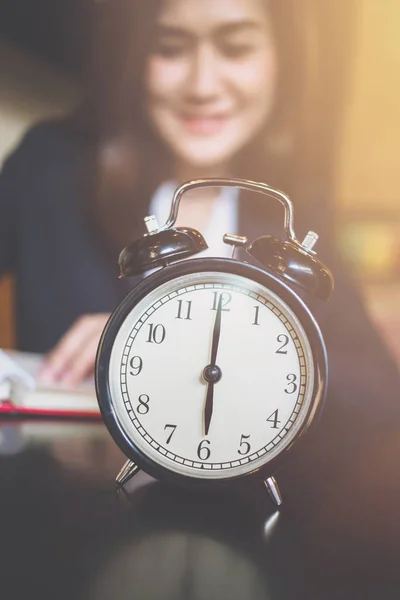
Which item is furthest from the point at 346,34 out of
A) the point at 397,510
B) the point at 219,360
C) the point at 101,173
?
the point at 397,510

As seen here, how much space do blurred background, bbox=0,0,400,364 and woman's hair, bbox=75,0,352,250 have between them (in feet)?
0.10

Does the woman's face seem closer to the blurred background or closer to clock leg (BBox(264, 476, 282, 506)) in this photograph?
the blurred background

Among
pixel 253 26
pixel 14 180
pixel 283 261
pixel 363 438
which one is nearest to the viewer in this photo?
pixel 283 261

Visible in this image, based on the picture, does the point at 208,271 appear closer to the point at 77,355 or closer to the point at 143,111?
the point at 77,355

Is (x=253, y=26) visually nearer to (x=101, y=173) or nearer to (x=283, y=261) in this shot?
(x=101, y=173)

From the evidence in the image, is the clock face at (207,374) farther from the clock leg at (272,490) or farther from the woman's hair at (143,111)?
the woman's hair at (143,111)

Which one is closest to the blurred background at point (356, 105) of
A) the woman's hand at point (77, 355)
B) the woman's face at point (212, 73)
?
the woman's face at point (212, 73)

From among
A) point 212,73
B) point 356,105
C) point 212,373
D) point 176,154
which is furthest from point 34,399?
point 356,105

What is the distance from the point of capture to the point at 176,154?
143 centimetres

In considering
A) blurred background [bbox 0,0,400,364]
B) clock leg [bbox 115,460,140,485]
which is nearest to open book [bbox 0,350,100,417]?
clock leg [bbox 115,460,140,485]

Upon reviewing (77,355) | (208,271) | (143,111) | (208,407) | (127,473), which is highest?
(143,111)

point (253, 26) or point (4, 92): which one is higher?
point (253, 26)

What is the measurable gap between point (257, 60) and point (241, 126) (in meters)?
0.15

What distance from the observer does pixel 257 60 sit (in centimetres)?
Result: 136
